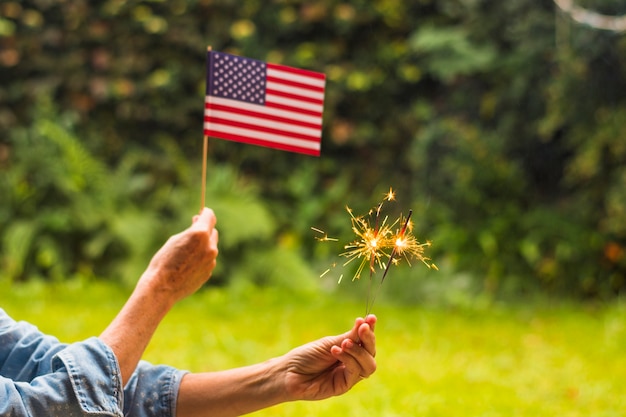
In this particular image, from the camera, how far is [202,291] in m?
4.35

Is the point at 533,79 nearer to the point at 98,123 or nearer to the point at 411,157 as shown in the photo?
the point at 411,157

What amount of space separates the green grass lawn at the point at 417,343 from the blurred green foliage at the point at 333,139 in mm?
390

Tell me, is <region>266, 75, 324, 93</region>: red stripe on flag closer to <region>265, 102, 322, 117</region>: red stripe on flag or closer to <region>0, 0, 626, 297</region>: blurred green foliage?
<region>265, 102, 322, 117</region>: red stripe on flag

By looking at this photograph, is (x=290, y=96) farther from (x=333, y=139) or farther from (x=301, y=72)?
(x=333, y=139)

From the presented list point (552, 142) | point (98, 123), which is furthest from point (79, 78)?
point (552, 142)

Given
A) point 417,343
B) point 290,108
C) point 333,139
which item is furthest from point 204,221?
point 333,139

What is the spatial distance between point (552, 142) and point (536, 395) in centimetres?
221

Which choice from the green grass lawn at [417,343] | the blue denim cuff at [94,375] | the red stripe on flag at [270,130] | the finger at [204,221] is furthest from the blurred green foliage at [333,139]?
the blue denim cuff at [94,375]

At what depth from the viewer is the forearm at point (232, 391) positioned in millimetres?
1357

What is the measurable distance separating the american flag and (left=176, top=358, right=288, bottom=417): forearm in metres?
0.46

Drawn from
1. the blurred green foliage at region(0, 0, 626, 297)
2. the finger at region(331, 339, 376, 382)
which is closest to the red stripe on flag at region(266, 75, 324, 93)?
the finger at region(331, 339, 376, 382)

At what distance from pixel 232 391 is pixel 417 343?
2.24 metres

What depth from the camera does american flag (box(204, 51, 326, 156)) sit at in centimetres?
157

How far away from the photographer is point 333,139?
527cm
